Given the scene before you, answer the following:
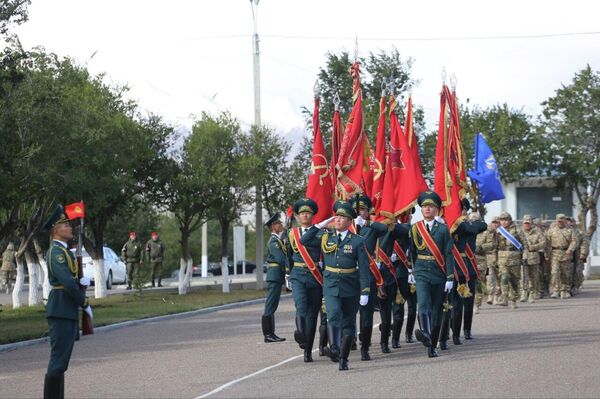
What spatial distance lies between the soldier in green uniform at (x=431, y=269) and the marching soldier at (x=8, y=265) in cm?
2573

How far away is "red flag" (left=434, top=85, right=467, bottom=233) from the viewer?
745 inches

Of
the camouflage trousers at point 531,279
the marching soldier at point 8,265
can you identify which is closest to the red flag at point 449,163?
the camouflage trousers at point 531,279

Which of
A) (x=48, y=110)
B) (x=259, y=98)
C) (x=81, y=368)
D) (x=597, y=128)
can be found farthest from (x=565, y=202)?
(x=81, y=368)

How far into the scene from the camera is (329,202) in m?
18.3

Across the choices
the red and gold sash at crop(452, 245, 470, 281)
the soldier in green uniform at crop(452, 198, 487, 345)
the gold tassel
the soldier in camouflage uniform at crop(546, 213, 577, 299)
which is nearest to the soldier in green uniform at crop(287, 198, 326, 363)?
the gold tassel

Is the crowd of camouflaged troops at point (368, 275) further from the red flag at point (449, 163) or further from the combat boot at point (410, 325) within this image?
the red flag at point (449, 163)

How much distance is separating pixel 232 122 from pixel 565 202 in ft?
77.0

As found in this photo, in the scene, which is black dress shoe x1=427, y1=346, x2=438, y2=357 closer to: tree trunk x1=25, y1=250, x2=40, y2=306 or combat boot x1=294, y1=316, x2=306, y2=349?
combat boot x1=294, y1=316, x2=306, y2=349

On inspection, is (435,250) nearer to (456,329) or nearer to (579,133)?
(456,329)

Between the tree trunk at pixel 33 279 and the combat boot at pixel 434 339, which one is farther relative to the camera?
the tree trunk at pixel 33 279

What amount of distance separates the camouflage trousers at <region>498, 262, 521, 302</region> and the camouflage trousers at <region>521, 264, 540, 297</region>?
3.00 m

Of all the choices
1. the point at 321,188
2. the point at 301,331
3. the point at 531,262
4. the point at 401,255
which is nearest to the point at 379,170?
the point at 321,188

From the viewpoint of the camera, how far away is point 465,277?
1797 centimetres

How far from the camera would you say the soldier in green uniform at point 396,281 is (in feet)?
54.3
